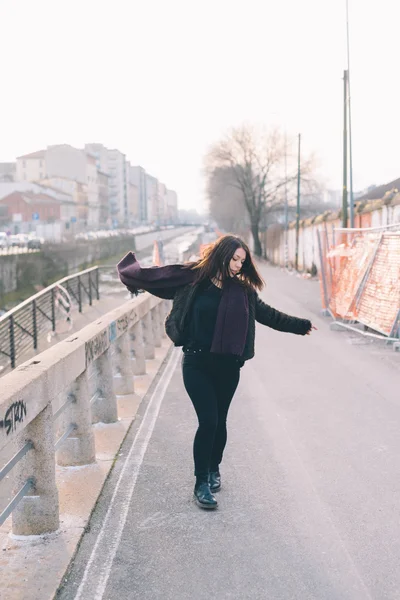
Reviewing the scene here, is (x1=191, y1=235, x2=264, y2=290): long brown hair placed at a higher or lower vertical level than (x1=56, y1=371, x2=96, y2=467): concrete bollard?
higher

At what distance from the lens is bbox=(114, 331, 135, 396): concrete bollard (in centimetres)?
825

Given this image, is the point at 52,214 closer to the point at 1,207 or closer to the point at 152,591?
the point at 1,207

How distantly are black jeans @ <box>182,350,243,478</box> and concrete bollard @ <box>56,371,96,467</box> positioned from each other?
2.85 feet

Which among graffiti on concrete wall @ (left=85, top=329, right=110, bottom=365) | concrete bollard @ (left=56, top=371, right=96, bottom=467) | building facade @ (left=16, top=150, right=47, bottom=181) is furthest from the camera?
building facade @ (left=16, top=150, right=47, bottom=181)

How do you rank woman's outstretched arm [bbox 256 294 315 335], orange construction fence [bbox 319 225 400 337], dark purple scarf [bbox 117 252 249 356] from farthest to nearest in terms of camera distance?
orange construction fence [bbox 319 225 400 337] → woman's outstretched arm [bbox 256 294 315 335] → dark purple scarf [bbox 117 252 249 356]

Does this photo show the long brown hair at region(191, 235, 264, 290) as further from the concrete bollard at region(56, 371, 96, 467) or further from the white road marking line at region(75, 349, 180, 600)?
the white road marking line at region(75, 349, 180, 600)

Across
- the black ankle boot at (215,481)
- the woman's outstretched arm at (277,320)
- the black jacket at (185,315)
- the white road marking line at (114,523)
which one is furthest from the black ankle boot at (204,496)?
the woman's outstretched arm at (277,320)

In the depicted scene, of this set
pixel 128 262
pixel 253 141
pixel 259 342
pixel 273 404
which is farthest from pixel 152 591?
pixel 253 141

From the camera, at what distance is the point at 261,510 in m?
4.91

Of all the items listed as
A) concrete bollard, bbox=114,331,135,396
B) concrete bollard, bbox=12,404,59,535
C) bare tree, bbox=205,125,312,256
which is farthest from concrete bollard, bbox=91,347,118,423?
bare tree, bbox=205,125,312,256

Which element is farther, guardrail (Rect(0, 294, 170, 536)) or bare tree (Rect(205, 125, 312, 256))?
bare tree (Rect(205, 125, 312, 256))

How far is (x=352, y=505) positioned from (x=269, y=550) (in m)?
0.97

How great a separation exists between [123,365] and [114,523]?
3821mm

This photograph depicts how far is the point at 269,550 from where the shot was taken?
4234mm
